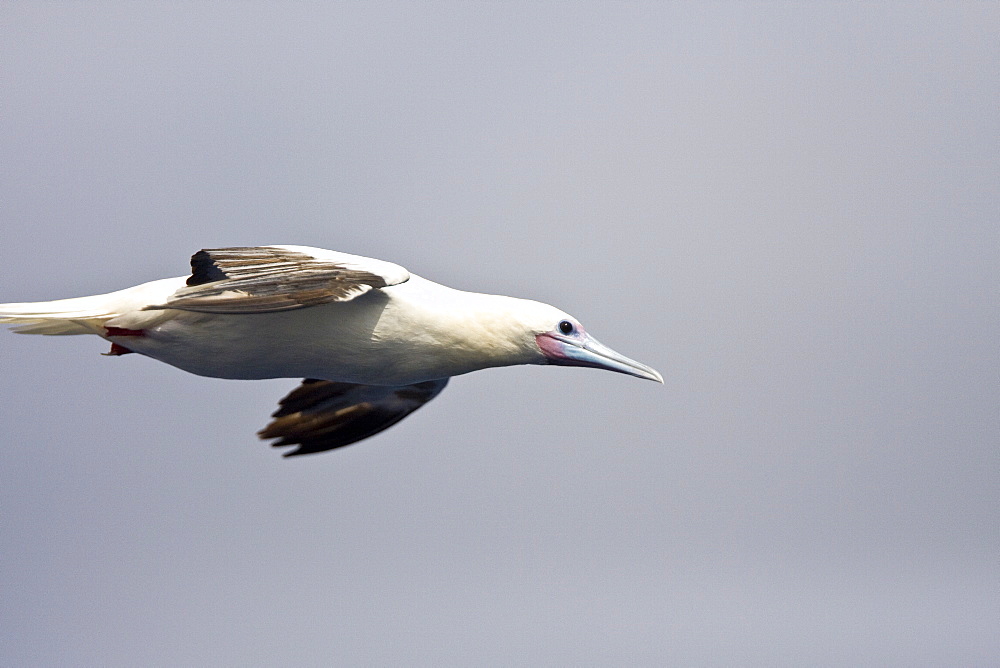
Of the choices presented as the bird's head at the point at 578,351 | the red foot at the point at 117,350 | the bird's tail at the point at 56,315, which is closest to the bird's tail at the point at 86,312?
the bird's tail at the point at 56,315

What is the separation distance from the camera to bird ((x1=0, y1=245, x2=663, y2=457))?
863cm

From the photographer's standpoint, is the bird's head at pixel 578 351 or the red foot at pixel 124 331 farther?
the bird's head at pixel 578 351

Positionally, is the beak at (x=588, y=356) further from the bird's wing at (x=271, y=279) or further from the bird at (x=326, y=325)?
the bird's wing at (x=271, y=279)

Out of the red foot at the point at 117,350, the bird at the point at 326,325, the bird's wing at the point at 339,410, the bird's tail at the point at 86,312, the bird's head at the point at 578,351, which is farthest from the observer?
the bird's wing at the point at 339,410

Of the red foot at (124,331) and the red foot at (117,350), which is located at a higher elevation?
the red foot at (124,331)

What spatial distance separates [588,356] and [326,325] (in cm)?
214

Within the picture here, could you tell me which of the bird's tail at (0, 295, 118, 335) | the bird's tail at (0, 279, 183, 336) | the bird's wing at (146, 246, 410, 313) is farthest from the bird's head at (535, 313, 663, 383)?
the bird's tail at (0, 295, 118, 335)

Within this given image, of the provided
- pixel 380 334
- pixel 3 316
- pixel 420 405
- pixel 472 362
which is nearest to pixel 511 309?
pixel 472 362

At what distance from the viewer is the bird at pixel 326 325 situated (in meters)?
8.63

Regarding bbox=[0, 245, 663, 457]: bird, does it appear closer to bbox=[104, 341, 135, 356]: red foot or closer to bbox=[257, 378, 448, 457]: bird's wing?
bbox=[104, 341, 135, 356]: red foot

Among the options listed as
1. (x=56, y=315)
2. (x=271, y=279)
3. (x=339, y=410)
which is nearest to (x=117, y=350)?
(x=56, y=315)

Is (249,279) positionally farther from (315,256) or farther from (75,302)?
(75,302)

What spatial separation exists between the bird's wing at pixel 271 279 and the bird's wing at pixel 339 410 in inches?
98.4

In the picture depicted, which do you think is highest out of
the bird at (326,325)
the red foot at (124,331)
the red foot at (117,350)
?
the bird at (326,325)
